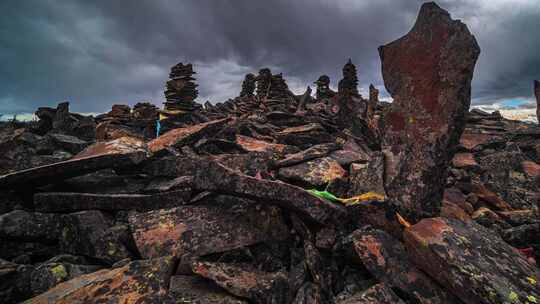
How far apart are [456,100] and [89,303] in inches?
171

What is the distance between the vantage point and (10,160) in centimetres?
593

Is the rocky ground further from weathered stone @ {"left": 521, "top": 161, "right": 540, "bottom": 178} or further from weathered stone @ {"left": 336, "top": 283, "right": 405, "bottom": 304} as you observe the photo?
weathered stone @ {"left": 521, "top": 161, "right": 540, "bottom": 178}

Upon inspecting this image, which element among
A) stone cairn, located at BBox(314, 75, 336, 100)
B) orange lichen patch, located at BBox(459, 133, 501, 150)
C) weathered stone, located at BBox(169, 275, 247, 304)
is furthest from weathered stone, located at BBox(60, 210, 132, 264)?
stone cairn, located at BBox(314, 75, 336, 100)

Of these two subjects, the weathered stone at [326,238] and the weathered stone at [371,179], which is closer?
the weathered stone at [326,238]

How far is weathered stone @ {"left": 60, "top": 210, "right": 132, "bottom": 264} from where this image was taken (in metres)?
2.82

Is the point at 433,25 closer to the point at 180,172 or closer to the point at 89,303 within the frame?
the point at 180,172

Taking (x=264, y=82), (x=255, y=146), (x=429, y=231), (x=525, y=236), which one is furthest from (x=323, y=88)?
(x=429, y=231)

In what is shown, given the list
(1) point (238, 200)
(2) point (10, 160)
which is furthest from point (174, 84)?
(1) point (238, 200)

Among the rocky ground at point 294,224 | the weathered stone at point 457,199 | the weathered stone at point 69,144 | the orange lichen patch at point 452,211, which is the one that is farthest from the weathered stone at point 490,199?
the weathered stone at point 69,144

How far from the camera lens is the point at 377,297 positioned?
2.12 m

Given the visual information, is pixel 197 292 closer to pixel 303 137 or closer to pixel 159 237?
pixel 159 237

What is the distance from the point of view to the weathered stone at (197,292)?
7.08 ft

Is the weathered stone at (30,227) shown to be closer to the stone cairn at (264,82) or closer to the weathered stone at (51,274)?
the weathered stone at (51,274)

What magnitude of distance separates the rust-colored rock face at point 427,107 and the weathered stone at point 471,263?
0.64 meters
